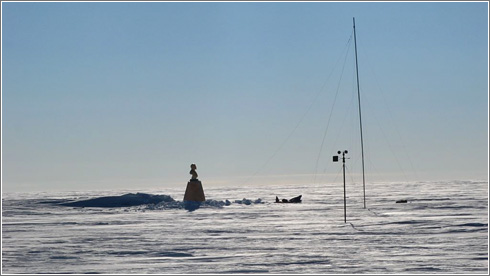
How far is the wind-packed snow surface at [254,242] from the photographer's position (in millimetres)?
Answer: 20438

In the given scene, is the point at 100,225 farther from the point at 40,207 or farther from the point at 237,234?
the point at 40,207

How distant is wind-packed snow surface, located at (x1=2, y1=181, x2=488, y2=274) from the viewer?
805 inches

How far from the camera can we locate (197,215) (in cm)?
4100

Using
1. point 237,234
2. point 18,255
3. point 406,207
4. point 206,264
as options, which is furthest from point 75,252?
point 406,207

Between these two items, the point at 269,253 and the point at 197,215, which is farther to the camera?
the point at 197,215

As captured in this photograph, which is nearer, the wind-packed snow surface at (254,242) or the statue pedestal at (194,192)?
the wind-packed snow surface at (254,242)

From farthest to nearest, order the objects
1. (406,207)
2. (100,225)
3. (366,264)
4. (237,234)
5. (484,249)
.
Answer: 1. (406,207)
2. (100,225)
3. (237,234)
4. (484,249)
5. (366,264)

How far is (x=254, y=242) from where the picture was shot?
1027 inches

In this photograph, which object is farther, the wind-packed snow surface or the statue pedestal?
the statue pedestal

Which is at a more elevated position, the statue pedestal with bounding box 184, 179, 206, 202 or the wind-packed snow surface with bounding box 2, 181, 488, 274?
the statue pedestal with bounding box 184, 179, 206, 202

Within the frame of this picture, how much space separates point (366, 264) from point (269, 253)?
12.0 feet

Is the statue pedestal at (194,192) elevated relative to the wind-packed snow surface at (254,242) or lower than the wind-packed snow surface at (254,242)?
elevated

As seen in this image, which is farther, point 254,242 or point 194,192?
point 194,192

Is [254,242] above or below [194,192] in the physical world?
below
